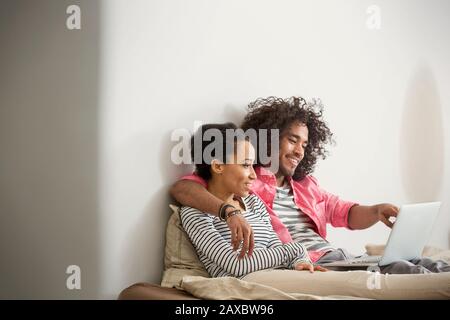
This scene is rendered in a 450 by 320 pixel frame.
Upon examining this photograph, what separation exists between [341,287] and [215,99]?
2.39ft

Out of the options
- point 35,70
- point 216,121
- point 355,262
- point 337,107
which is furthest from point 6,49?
point 337,107

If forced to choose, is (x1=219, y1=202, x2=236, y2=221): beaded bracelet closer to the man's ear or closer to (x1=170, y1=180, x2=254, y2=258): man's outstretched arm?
(x1=170, y1=180, x2=254, y2=258): man's outstretched arm

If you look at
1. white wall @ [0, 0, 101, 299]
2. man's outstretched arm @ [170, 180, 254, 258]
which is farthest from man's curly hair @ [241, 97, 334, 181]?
white wall @ [0, 0, 101, 299]

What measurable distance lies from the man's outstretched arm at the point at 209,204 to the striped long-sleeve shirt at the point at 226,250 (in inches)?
1.1

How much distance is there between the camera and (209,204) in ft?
5.16

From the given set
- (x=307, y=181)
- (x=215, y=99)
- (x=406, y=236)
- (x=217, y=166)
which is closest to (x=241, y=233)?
(x=217, y=166)

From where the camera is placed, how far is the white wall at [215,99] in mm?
1427

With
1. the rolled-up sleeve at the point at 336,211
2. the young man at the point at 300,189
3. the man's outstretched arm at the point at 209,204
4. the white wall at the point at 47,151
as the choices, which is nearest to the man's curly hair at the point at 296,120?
the young man at the point at 300,189

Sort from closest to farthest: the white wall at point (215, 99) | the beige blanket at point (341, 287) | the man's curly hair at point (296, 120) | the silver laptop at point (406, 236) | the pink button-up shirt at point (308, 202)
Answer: the beige blanket at point (341, 287) → the white wall at point (215, 99) → the silver laptop at point (406, 236) → the pink button-up shirt at point (308, 202) → the man's curly hair at point (296, 120)

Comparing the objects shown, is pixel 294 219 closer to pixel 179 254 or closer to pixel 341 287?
pixel 179 254

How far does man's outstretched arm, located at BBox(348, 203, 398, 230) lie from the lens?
6.17 feet

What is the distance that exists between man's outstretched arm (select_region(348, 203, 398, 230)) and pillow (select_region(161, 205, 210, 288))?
0.59 meters

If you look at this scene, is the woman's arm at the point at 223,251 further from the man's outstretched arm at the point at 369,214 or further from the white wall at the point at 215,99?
the man's outstretched arm at the point at 369,214

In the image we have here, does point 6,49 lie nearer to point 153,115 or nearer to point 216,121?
point 153,115
